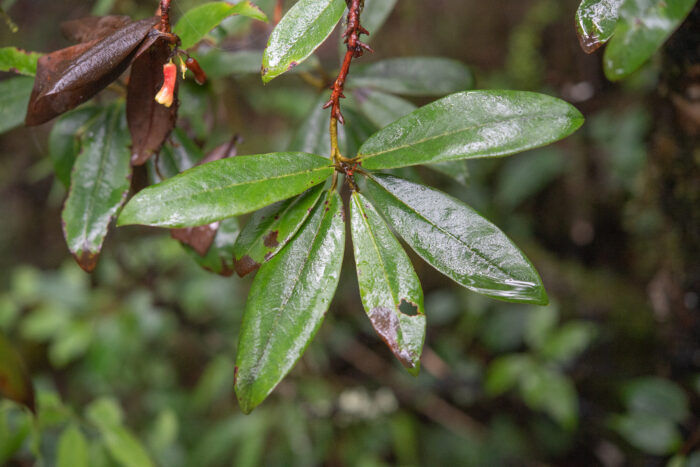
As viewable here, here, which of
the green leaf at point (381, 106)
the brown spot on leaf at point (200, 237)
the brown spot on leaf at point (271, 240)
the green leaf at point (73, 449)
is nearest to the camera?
the brown spot on leaf at point (271, 240)

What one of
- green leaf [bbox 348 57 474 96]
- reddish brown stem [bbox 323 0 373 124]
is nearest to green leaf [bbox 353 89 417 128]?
green leaf [bbox 348 57 474 96]

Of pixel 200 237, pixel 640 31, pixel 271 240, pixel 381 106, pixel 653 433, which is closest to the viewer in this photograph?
pixel 640 31

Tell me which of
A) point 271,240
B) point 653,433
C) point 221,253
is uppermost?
point 271,240

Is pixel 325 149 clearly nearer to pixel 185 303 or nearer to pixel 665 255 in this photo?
pixel 665 255

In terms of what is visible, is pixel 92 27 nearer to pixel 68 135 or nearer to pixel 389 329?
pixel 68 135

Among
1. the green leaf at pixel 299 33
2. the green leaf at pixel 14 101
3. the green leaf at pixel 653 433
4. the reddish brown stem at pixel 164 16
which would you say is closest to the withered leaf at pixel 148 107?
the reddish brown stem at pixel 164 16

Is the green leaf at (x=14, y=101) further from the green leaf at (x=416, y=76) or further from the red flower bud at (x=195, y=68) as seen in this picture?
the green leaf at (x=416, y=76)

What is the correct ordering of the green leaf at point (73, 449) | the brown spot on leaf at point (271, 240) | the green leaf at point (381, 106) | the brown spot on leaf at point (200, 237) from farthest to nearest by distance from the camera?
the green leaf at point (73, 449), the green leaf at point (381, 106), the brown spot on leaf at point (200, 237), the brown spot on leaf at point (271, 240)

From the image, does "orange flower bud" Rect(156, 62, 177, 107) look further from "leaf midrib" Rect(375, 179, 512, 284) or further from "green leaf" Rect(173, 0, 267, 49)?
"leaf midrib" Rect(375, 179, 512, 284)


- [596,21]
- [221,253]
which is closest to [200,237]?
[221,253]
